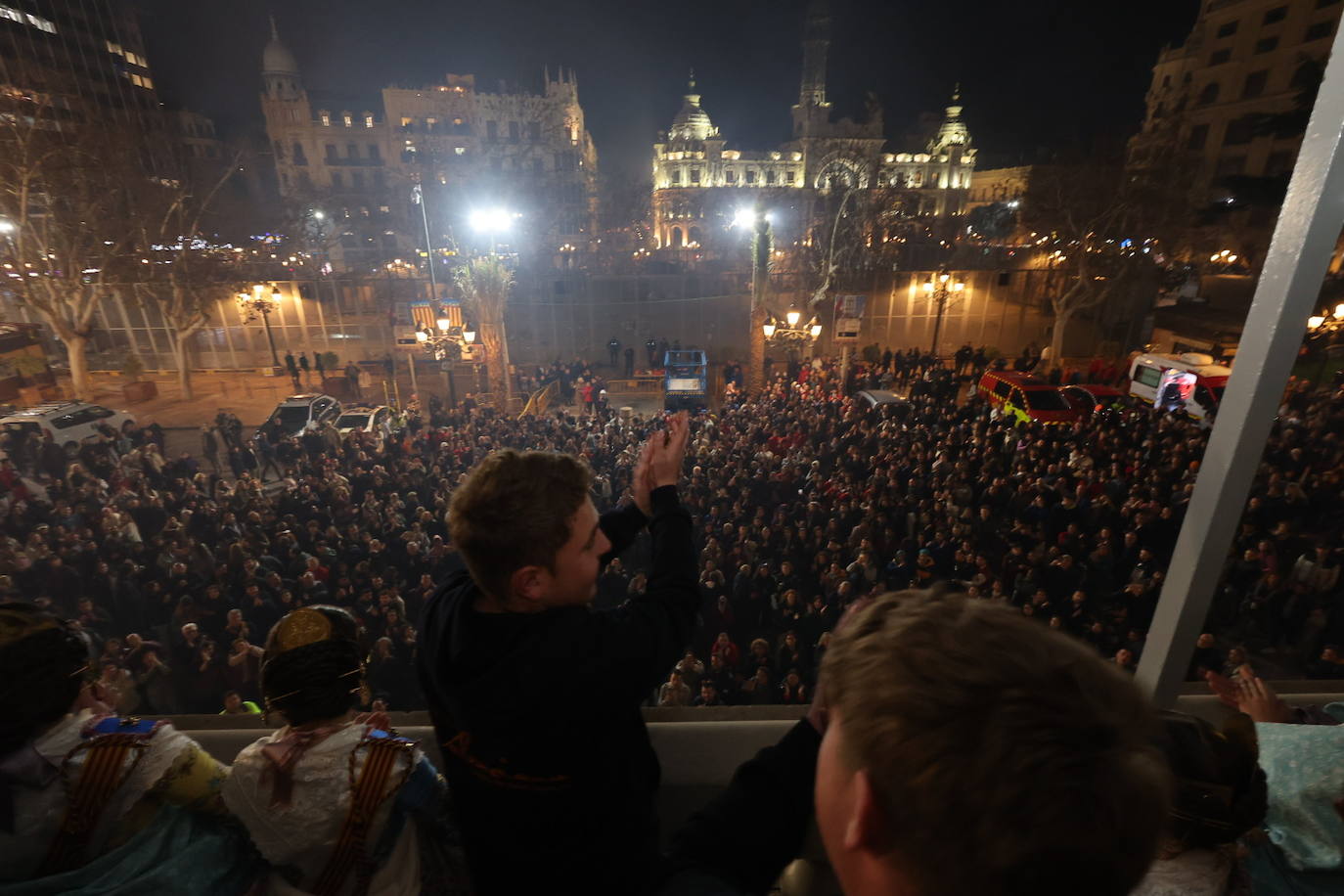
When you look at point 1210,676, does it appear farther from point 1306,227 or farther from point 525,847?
point 525,847

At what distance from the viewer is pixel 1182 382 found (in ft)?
41.9

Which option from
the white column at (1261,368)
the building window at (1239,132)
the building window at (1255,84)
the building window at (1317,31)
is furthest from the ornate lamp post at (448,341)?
the building window at (1317,31)

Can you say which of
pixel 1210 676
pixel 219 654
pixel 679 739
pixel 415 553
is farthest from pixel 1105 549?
pixel 219 654

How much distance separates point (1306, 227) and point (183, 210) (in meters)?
23.0

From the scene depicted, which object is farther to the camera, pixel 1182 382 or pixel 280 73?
pixel 280 73

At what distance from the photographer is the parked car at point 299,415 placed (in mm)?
12695

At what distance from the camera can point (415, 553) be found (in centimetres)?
665

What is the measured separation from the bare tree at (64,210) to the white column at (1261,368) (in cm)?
1994

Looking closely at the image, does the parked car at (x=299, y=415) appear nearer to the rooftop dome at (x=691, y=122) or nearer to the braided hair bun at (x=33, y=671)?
the braided hair bun at (x=33, y=671)

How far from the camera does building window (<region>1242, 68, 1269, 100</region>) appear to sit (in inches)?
903

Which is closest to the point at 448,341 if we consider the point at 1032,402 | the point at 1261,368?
the point at 1032,402

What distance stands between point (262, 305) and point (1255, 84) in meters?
39.6

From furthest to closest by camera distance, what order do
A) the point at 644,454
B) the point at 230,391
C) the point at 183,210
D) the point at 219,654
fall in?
the point at 230,391, the point at 183,210, the point at 219,654, the point at 644,454

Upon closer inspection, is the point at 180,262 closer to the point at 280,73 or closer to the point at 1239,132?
the point at 280,73
